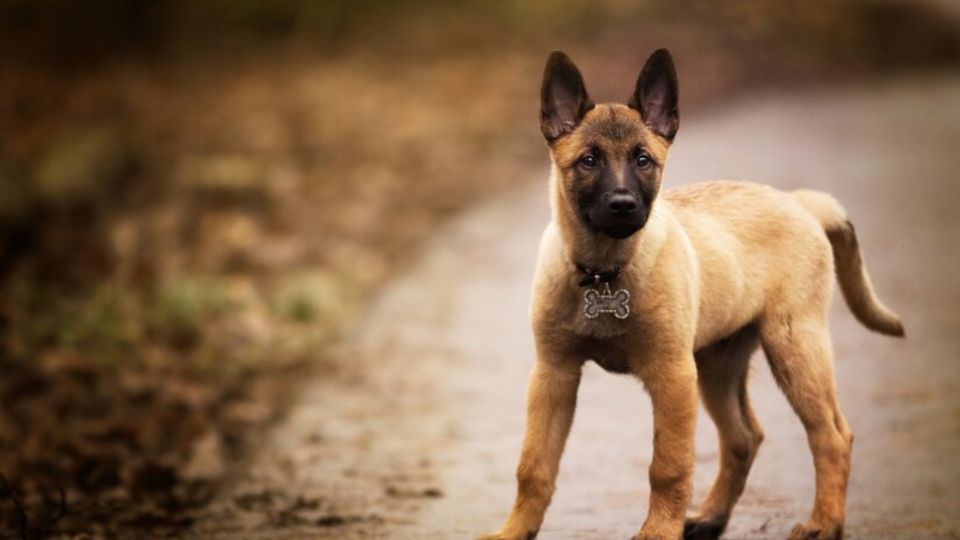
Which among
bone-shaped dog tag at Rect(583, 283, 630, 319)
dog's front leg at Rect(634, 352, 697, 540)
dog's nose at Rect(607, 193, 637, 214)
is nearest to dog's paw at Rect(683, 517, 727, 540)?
dog's front leg at Rect(634, 352, 697, 540)

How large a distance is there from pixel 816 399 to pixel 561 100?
1.68 metres

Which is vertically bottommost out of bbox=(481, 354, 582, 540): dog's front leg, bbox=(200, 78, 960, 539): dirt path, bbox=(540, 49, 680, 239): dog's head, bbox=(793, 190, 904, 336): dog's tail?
bbox=(200, 78, 960, 539): dirt path

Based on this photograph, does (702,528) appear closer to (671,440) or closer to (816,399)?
(816,399)

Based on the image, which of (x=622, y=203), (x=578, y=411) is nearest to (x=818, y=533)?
(x=622, y=203)

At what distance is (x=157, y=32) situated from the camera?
21672 mm

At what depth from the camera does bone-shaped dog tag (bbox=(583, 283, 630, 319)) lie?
5434 millimetres

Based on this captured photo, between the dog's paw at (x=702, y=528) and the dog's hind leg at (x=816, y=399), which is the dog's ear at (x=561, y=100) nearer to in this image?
the dog's hind leg at (x=816, y=399)

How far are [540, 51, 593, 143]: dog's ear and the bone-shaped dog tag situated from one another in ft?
2.13

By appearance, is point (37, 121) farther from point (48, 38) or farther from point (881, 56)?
point (881, 56)

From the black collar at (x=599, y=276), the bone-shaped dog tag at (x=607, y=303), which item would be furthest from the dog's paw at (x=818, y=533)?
the black collar at (x=599, y=276)

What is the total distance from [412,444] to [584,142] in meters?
A: 3.54

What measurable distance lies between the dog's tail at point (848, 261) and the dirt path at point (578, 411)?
0.88 metres

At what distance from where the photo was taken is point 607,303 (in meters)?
5.45

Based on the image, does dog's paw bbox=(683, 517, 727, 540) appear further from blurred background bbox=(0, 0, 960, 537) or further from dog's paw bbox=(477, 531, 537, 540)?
blurred background bbox=(0, 0, 960, 537)
